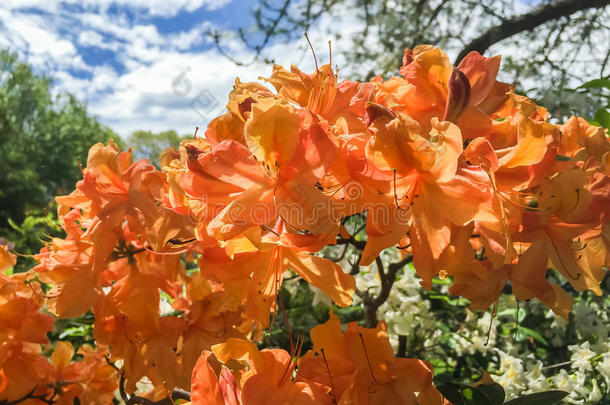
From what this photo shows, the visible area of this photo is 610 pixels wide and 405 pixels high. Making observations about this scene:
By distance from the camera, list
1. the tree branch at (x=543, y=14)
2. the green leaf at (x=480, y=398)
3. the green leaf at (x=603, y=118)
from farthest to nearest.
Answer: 1. the tree branch at (x=543, y=14)
2. the green leaf at (x=603, y=118)
3. the green leaf at (x=480, y=398)

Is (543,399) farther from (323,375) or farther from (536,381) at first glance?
(536,381)

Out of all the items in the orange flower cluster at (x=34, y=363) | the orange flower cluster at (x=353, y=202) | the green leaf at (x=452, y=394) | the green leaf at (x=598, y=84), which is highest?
the green leaf at (x=598, y=84)

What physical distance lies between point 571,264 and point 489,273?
0.12 m

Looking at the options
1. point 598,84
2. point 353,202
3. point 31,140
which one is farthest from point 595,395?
point 31,140

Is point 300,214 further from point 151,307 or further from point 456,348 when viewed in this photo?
point 456,348

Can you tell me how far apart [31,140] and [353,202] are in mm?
25116

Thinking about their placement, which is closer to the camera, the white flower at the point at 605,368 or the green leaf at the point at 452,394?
the green leaf at the point at 452,394

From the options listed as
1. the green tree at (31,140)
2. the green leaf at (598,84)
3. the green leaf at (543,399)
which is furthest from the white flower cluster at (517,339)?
the green tree at (31,140)

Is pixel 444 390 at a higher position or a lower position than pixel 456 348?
higher

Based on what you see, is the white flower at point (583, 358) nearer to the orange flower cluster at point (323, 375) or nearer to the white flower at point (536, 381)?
the white flower at point (536, 381)

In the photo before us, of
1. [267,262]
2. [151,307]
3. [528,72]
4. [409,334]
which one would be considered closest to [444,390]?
[267,262]

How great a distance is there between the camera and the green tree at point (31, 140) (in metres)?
18.5

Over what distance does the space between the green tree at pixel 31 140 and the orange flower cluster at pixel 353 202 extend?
798 inches

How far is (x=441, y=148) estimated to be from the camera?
1.89ft
